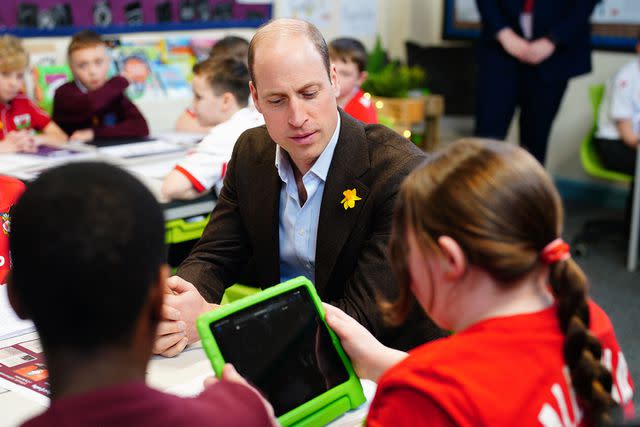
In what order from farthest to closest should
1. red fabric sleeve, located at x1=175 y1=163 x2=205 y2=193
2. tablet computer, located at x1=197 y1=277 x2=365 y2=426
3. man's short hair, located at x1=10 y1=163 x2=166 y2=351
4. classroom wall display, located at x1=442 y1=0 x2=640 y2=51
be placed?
classroom wall display, located at x1=442 y1=0 x2=640 y2=51 → red fabric sleeve, located at x1=175 y1=163 x2=205 y2=193 → tablet computer, located at x1=197 y1=277 x2=365 y2=426 → man's short hair, located at x1=10 y1=163 x2=166 y2=351

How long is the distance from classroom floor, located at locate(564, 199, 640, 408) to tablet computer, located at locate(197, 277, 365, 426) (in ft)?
6.13

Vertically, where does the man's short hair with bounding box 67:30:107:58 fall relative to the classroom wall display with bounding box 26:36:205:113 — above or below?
above

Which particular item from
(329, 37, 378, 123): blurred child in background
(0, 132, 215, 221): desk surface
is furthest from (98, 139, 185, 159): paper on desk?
(329, 37, 378, 123): blurred child in background

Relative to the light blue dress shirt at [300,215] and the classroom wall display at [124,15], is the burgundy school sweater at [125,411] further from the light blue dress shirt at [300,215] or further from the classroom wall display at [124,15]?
the classroom wall display at [124,15]

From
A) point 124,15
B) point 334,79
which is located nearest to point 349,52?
point 124,15

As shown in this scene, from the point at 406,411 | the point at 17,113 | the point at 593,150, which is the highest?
the point at 406,411

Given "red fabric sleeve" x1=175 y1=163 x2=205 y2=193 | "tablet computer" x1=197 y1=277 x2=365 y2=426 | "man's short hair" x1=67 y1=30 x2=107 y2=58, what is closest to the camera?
"tablet computer" x1=197 y1=277 x2=365 y2=426

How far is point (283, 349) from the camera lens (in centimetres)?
115

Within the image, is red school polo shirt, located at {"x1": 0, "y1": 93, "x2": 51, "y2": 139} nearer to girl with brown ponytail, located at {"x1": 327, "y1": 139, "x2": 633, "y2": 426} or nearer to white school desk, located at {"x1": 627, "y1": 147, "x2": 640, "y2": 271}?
girl with brown ponytail, located at {"x1": 327, "y1": 139, "x2": 633, "y2": 426}

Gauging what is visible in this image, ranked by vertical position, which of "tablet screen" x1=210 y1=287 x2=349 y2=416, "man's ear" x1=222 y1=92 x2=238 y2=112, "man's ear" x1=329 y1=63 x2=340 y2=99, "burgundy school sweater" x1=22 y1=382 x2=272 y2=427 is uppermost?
"man's ear" x1=329 y1=63 x2=340 y2=99

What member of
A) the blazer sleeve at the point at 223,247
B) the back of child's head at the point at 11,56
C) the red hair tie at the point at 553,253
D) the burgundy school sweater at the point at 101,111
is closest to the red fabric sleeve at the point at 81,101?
the burgundy school sweater at the point at 101,111

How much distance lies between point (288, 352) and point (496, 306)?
0.34 metres

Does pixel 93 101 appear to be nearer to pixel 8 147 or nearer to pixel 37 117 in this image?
pixel 37 117

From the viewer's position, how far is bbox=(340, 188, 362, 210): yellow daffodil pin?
1.69 m
